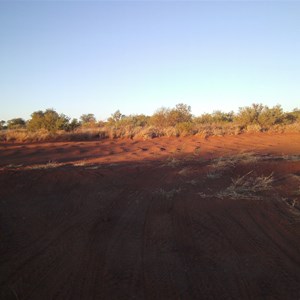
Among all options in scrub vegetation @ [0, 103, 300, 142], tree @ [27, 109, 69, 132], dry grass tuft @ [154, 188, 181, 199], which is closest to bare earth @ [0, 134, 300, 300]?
dry grass tuft @ [154, 188, 181, 199]

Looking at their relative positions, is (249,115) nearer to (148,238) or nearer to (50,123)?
(50,123)

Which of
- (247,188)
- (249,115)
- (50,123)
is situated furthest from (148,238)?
(249,115)

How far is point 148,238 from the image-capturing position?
14.6ft

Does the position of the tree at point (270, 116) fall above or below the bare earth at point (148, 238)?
above

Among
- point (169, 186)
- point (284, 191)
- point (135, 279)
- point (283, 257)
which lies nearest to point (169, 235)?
point (135, 279)

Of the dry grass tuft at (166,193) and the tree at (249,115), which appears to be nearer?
the dry grass tuft at (166,193)

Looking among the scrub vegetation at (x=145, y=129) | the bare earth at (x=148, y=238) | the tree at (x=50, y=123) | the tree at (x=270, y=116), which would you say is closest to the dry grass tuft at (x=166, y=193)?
the bare earth at (x=148, y=238)

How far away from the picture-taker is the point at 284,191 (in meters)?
6.43

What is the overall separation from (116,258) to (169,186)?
3617mm

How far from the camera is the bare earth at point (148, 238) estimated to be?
3287 mm

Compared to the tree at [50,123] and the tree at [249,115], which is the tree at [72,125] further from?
the tree at [249,115]

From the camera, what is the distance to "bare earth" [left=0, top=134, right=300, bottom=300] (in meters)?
3.29

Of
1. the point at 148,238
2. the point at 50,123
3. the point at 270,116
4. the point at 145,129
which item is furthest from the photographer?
the point at 270,116

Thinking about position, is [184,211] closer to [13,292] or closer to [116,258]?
[116,258]
